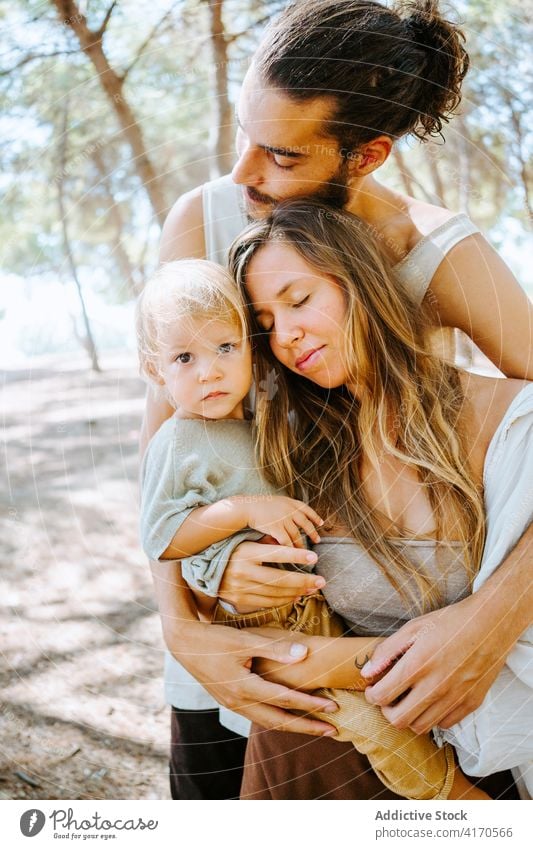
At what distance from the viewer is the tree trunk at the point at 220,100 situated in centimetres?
94

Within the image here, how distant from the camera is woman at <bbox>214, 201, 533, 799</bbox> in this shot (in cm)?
79

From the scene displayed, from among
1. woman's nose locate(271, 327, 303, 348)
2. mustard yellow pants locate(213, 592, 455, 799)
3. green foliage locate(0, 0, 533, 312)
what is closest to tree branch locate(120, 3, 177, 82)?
green foliage locate(0, 0, 533, 312)

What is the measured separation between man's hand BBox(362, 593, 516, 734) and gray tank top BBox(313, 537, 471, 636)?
3cm

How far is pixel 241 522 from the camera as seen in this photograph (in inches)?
30.8

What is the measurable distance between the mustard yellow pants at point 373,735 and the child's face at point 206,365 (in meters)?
0.21

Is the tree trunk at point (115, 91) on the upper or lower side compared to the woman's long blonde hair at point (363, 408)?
upper

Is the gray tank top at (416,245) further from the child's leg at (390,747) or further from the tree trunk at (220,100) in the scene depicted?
the child's leg at (390,747)

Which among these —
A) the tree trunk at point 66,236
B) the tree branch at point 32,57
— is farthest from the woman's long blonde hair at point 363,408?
the tree branch at point 32,57

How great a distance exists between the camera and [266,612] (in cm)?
81

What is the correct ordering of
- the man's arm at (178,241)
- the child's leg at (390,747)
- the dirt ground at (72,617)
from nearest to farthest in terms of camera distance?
the child's leg at (390,747)
the man's arm at (178,241)
the dirt ground at (72,617)
